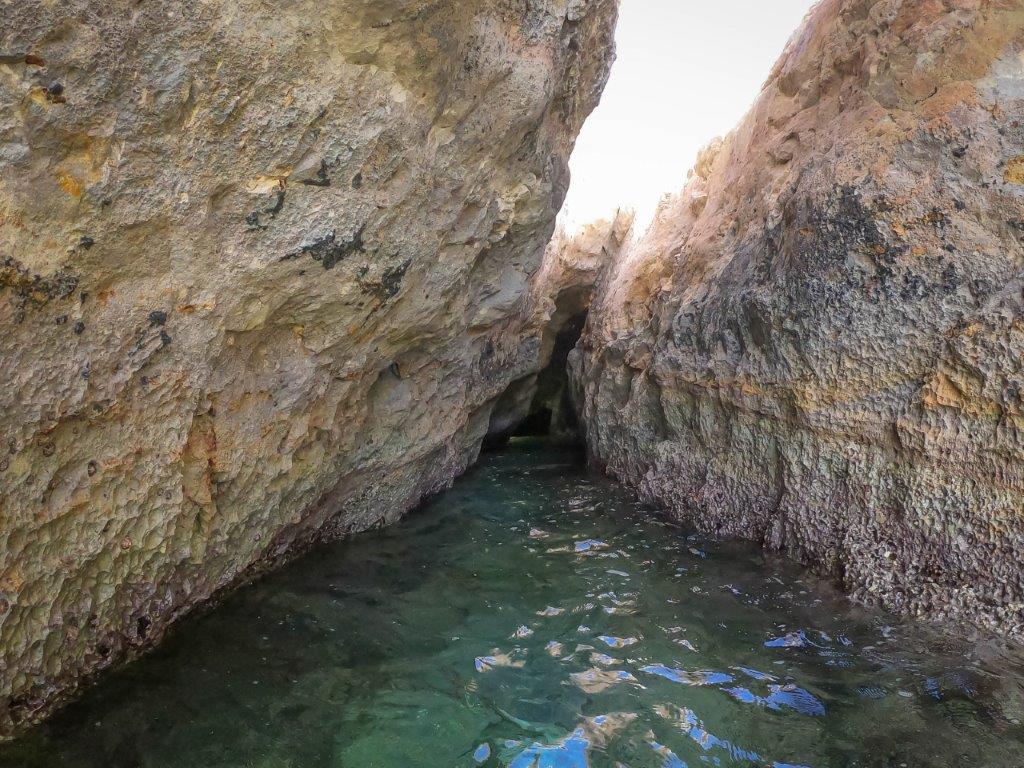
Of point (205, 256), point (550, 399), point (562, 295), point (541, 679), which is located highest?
point (562, 295)

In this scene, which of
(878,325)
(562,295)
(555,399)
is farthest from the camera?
(555,399)

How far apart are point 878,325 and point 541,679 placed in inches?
134

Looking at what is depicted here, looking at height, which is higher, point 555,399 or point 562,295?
point 562,295

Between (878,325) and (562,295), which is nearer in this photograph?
(878,325)

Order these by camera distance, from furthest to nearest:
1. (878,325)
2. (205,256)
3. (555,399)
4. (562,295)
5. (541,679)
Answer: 1. (555,399)
2. (562,295)
3. (878,325)
4. (541,679)
5. (205,256)

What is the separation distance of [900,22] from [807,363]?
8.95 feet

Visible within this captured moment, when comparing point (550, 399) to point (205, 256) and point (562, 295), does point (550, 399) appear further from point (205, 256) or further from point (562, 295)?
point (205, 256)

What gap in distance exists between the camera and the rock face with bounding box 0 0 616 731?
272cm

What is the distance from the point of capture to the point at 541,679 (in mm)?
3736

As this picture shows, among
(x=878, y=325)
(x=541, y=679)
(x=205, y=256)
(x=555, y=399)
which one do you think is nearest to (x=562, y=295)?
(x=555, y=399)

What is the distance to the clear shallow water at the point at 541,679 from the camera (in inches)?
121

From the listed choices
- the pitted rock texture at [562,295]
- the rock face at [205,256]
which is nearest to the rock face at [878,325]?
the rock face at [205,256]

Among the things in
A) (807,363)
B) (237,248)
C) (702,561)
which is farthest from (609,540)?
(237,248)

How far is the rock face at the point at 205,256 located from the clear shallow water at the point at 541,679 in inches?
20.1
